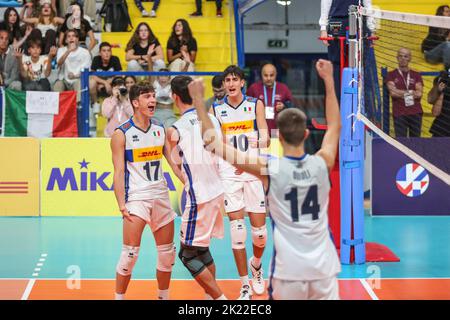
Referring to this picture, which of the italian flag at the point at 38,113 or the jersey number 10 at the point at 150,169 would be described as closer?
the jersey number 10 at the point at 150,169

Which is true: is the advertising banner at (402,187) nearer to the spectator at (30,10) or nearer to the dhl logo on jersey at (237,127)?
the dhl logo on jersey at (237,127)

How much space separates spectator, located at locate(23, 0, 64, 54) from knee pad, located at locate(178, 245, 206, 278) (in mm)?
9703

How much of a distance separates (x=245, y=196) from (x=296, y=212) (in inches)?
134

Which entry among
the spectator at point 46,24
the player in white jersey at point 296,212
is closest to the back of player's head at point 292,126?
the player in white jersey at point 296,212

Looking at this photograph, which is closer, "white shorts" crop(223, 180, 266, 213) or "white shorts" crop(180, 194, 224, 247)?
"white shorts" crop(180, 194, 224, 247)

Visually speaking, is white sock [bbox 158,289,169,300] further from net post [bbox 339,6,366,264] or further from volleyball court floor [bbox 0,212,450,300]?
net post [bbox 339,6,366,264]

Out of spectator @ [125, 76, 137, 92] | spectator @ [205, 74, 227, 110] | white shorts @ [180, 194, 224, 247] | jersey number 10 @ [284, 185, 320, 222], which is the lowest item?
white shorts @ [180, 194, 224, 247]

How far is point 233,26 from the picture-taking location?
1798 cm

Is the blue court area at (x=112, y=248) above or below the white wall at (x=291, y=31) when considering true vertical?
below

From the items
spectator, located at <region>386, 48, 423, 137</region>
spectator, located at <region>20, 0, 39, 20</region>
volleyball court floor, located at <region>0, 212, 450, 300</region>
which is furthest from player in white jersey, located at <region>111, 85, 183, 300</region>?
spectator, located at <region>20, 0, 39, 20</region>

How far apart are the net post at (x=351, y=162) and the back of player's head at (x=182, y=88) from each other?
284 centimetres

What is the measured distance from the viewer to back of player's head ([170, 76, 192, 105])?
783 cm

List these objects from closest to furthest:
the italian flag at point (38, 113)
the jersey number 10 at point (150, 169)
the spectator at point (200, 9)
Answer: the jersey number 10 at point (150, 169)
the italian flag at point (38, 113)
the spectator at point (200, 9)

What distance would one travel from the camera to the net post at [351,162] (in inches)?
A: 395
